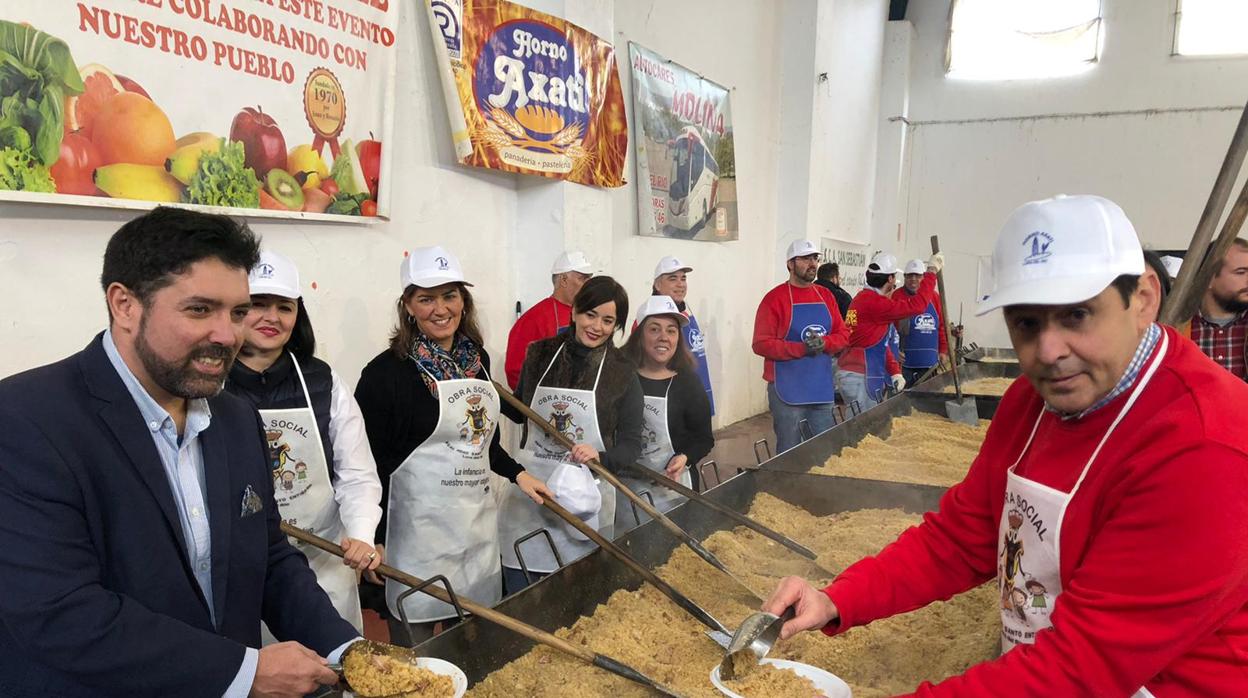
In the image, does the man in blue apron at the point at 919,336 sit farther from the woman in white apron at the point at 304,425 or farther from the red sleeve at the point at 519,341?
the woman in white apron at the point at 304,425

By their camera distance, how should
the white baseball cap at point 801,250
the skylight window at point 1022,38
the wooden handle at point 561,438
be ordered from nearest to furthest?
the wooden handle at point 561,438
the white baseball cap at point 801,250
the skylight window at point 1022,38

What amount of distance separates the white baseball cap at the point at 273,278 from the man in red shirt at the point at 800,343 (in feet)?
11.9

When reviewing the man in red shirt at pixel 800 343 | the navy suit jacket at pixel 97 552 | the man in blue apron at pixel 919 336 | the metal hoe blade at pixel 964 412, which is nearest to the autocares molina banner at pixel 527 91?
the man in red shirt at pixel 800 343

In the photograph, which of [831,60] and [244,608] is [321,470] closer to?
[244,608]

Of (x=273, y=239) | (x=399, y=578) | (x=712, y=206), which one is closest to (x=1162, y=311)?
(x=399, y=578)

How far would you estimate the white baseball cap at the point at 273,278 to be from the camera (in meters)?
2.15

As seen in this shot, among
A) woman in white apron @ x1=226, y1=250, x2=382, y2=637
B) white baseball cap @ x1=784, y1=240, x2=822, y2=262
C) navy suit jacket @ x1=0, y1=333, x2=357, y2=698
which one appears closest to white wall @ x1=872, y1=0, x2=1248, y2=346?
white baseball cap @ x1=784, y1=240, x2=822, y2=262

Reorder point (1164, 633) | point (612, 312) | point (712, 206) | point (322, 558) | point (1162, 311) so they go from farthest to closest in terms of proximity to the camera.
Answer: point (712, 206), point (612, 312), point (322, 558), point (1162, 311), point (1164, 633)

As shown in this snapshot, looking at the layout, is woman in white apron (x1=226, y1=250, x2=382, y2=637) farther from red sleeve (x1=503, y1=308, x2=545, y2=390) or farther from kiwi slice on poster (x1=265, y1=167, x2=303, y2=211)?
red sleeve (x1=503, y1=308, x2=545, y2=390)

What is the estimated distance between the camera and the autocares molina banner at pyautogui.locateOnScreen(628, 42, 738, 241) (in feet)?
20.4

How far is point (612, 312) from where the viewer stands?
313 cm

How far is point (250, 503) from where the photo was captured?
1521mm

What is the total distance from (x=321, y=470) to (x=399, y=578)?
1.54 feet

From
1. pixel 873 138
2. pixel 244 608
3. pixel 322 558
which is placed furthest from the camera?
pixel 873 138
